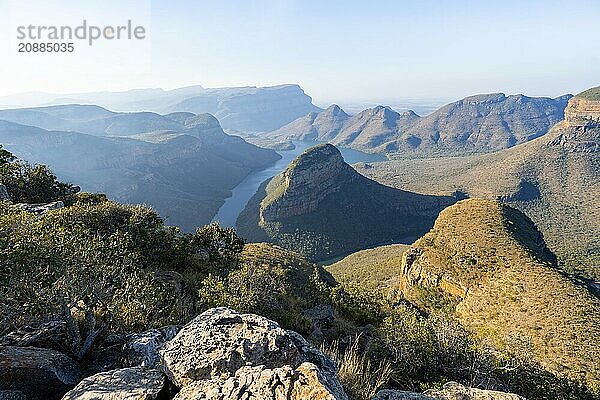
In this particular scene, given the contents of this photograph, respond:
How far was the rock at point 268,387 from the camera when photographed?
180 inches

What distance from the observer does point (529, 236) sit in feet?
156

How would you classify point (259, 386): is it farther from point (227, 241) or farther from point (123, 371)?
point (227, 241)

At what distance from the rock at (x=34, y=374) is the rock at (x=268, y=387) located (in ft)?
10.9

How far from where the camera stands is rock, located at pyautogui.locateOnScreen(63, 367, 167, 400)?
225 inches

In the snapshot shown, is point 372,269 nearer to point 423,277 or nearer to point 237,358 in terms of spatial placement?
point 423,277

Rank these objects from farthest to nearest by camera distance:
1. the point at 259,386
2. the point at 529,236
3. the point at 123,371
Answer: the point at 529,236 < the point at 123,371 < the point at 259,386

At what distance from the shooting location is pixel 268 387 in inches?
187

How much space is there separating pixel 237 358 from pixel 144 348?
9.62 feet

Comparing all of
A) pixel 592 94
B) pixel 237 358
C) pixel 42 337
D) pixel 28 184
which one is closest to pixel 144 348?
pixel 42 337

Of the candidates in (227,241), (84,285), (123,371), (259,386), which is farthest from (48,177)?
(259,386)

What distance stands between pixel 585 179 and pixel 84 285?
473 feet

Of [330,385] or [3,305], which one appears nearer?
[330,385]

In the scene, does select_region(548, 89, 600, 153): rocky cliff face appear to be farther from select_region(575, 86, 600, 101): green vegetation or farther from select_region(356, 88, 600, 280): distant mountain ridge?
select_region(575, 86, 600, 101): green vegetation

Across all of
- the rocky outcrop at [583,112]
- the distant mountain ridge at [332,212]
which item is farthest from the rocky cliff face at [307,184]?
the rocky outcrop at [583,112]
